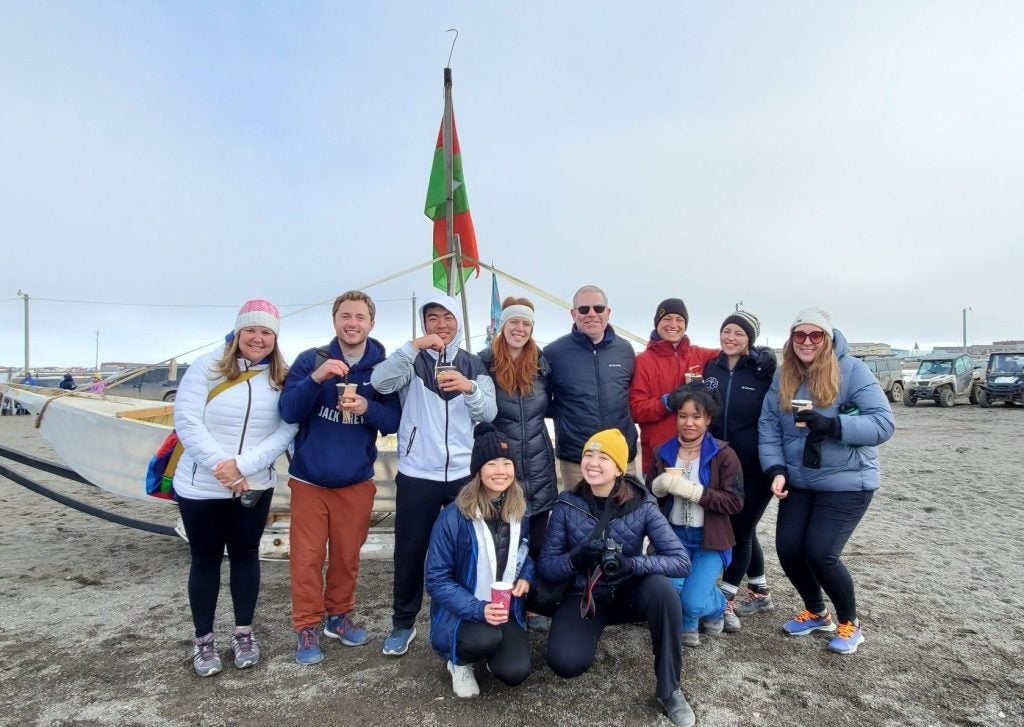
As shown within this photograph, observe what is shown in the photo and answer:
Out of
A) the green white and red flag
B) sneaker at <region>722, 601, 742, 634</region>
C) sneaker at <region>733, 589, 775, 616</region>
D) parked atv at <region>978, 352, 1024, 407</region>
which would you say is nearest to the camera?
sneaker at <region>722, 601, 742, 634</region>

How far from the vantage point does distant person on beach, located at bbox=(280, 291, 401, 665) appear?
10.0 feet

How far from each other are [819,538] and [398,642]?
239cm

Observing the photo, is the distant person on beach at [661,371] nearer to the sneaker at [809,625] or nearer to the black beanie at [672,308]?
the black beanie at [672,308]

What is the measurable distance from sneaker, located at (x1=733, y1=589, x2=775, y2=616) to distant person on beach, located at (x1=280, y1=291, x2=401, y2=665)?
244cm

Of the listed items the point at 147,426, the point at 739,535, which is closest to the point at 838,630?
the point at 739,535

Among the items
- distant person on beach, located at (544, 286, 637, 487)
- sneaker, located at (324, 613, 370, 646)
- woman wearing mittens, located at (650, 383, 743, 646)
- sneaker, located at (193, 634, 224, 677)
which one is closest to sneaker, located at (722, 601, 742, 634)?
woman wearing mittens, located at (650, 383, 743, 646)

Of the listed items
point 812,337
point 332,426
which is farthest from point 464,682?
point 812,337

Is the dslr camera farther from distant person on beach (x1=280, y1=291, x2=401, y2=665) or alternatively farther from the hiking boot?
distant person on beach (x1=280, y1=291, x2=401, y2=665)

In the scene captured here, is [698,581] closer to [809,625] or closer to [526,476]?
[809,625]

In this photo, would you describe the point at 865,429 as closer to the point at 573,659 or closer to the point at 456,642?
the point at 573,659

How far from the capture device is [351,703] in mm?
2688

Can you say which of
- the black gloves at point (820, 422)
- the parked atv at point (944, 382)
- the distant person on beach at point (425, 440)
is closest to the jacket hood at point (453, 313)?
the distant person on beach at point (425, 440)

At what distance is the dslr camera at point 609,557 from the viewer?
264cm

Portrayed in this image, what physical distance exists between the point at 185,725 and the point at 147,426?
9.58 ft
